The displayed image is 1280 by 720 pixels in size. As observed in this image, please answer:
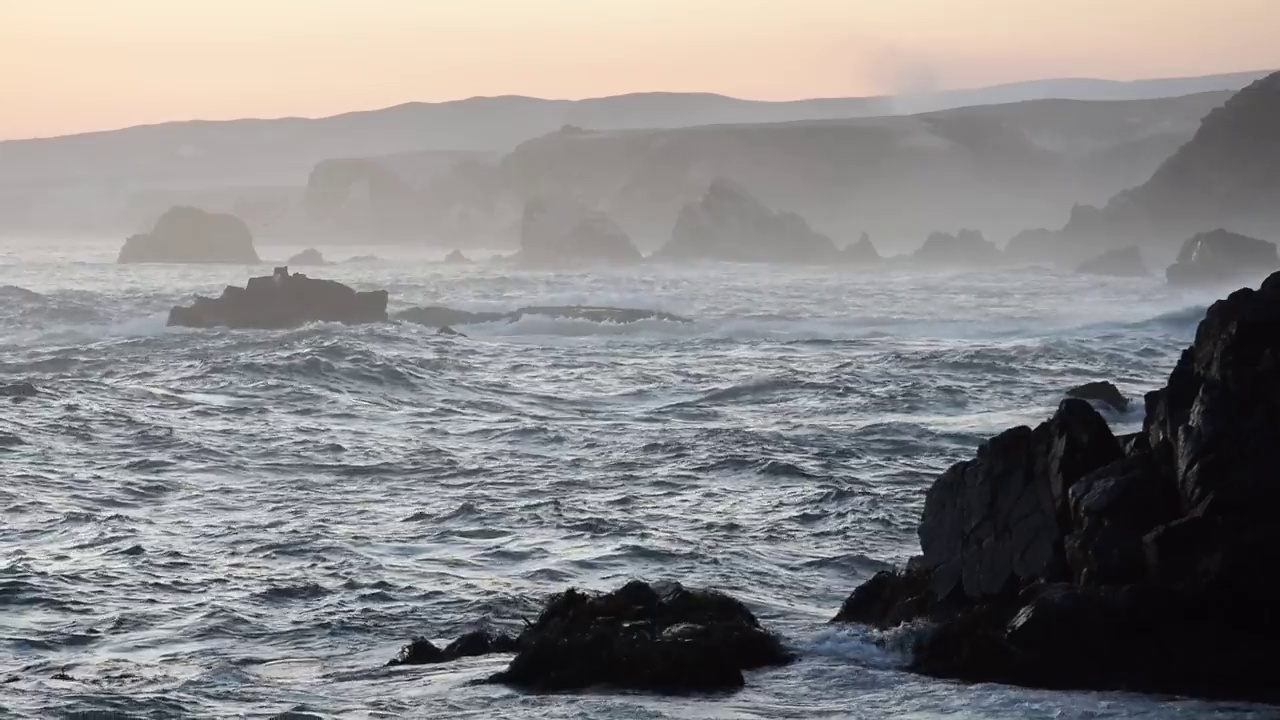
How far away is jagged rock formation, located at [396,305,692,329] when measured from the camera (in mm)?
50344

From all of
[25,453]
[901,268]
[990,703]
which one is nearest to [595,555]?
[990,703]

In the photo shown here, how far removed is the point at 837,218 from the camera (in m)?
150

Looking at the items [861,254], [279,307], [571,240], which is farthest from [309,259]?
[279,307]

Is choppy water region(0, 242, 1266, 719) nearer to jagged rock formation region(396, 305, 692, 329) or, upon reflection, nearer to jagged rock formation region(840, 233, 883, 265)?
jagged rock formation region(396, 305, 692, 329)

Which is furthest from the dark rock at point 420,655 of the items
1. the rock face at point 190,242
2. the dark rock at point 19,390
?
the rock face at point 190,242

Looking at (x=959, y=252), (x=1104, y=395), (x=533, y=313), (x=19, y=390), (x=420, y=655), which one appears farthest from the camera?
(x=959, y=252)

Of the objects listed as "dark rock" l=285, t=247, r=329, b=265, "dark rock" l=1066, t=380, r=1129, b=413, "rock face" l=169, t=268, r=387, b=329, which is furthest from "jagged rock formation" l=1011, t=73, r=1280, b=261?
"dark rock" l=1066, t=380, r=1129, b=413

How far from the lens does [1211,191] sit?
9662 cm

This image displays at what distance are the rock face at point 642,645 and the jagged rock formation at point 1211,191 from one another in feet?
287

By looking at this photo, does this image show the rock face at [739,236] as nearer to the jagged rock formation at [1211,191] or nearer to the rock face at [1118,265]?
the jagged rock formation at [1211,191]

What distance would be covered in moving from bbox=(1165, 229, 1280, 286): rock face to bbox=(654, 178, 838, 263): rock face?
36.1 m

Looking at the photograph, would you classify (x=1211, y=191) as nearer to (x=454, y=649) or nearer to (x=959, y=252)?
(x=959, y=252)

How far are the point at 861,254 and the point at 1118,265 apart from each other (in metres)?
23.9

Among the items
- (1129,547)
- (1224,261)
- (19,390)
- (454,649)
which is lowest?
(454,649)
